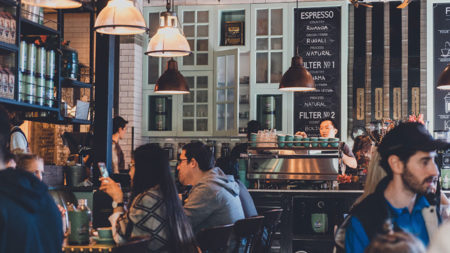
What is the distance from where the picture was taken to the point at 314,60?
28.6 feet

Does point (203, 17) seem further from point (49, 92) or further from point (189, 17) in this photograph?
point (49, 92)

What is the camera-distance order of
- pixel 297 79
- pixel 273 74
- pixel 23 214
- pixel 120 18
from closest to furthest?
pixel 23 214 < pixel 120 18 < pixel 297 79 < pixel 273 74

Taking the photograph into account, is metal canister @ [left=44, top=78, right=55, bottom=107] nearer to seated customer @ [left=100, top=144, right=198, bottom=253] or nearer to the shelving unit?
the shelving unit

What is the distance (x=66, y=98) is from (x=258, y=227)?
6366 millimetres

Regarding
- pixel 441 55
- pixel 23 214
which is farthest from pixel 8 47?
pixel 441 55

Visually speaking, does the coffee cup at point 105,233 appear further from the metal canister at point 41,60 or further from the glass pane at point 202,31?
the glass pane at point 202,31

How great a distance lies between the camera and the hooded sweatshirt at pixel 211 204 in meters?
3.89

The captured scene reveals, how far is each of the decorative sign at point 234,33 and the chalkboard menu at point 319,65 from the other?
79 centimetres

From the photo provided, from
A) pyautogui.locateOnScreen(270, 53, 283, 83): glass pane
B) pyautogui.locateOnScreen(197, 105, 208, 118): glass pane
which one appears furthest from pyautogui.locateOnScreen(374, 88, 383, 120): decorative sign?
pyautogui.locateOnScreen(197, 105, 208, 118): glass pane

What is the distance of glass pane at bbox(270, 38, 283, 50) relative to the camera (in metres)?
8.82

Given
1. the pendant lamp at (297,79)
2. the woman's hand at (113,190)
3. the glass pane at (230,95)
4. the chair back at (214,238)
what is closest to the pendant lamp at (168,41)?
the pendant lamp at (297,79)

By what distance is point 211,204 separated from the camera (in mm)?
3924

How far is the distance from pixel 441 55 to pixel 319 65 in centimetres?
161

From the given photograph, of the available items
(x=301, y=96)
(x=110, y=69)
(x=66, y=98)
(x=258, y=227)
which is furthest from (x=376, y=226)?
(x=66, y=98)
